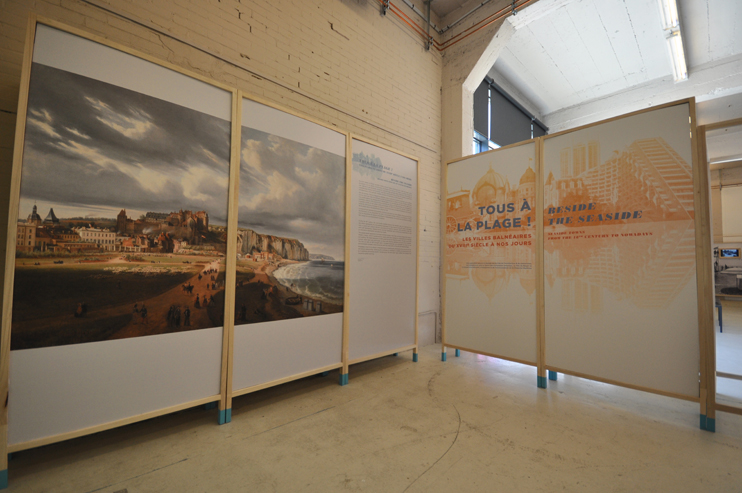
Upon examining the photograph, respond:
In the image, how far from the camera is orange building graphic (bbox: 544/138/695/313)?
2.56 m

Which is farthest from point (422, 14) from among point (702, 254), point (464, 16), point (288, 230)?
point (702, 254)

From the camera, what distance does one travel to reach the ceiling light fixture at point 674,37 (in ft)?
15.5

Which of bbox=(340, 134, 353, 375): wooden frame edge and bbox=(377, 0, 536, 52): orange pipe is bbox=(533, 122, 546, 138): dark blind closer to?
bbox=(377, 0, 536, 52): orange pipe

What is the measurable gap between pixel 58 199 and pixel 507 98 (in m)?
7.81

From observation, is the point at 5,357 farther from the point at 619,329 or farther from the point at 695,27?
the point at 695,27

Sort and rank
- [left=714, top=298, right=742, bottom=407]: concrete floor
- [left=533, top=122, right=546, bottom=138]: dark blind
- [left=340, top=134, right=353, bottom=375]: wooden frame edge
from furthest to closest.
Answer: [left=533, top=122, right=546, bottom=138]: dark blind → [left=340, top=134, right=353, bottom=375]: wooden frame edge → [left=714, top=298, right=742, bottom=407]: concrete floor

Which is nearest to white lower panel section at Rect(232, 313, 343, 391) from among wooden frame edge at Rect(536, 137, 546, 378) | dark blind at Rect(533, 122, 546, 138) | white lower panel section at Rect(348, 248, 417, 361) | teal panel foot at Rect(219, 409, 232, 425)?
teal panel foot at Rect(219, 409, 232, 425)

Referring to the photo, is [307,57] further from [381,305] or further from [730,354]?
[730,354]

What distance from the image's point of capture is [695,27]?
5285 mm

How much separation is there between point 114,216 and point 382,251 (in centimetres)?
237

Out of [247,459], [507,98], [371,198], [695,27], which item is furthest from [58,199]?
[695,27]

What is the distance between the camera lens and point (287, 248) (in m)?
2.81

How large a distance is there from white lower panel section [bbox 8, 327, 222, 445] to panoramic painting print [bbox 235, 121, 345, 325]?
0.43 m

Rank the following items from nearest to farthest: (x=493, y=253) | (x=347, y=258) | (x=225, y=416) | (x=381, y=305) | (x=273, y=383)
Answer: (x=225, y=416) → (x=273, y=383) → (x=347, y=258) → (x=381, y=305) → (x=493, y=253)
